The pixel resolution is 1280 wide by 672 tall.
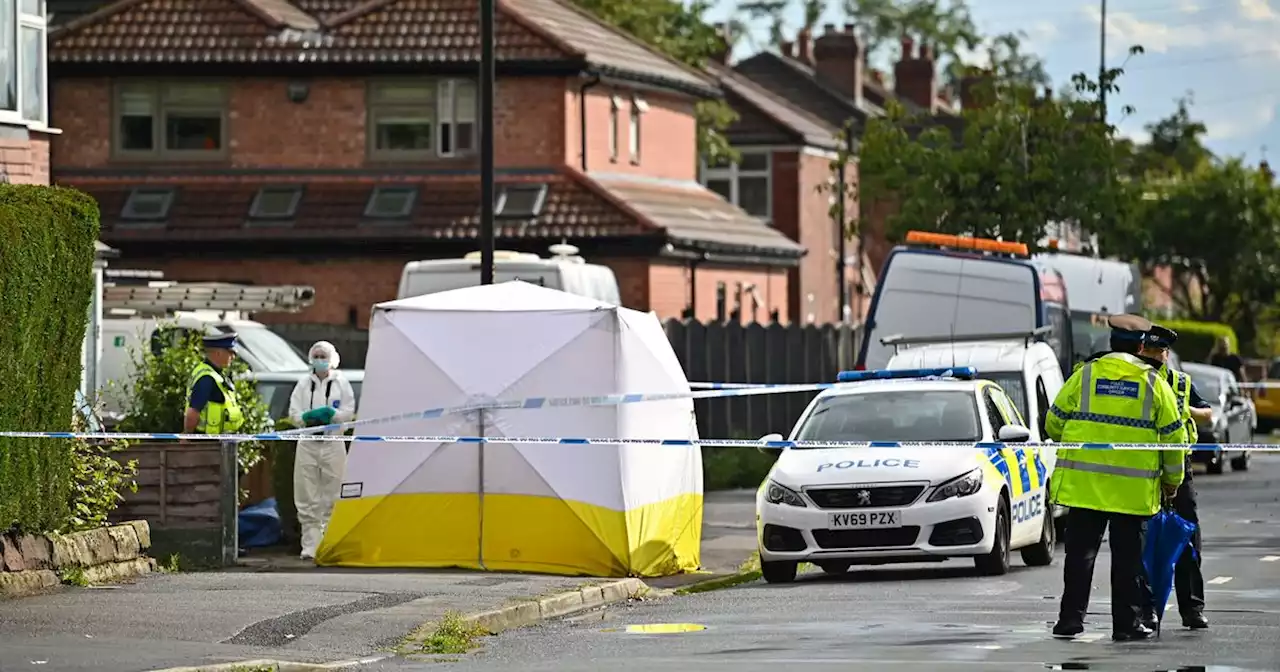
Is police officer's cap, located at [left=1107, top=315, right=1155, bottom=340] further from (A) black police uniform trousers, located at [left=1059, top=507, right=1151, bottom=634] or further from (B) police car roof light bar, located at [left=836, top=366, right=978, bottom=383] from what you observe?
(B) police car roof light bar, located at [left=836, top=366, right=978, bottom=383]

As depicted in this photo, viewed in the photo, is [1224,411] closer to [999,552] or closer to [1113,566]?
[999,552]

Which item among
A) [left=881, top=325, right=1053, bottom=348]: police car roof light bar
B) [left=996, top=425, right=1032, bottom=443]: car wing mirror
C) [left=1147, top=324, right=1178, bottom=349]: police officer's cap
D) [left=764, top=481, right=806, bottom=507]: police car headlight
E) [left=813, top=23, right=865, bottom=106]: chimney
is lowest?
[left=764, top=481, right=806, bottom=507]: police car headlight

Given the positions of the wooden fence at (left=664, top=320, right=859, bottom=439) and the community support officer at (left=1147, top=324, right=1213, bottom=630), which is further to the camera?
the wooden fence at (left=664, top=320, right=859, bottom=439)

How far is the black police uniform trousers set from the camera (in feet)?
45.2

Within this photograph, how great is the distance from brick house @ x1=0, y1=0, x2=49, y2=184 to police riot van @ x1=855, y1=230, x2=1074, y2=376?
31.7 feet

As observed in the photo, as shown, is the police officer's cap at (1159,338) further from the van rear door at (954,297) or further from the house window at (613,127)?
the house window at (613,127)

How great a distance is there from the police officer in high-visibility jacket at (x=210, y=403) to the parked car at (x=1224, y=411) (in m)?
19.8

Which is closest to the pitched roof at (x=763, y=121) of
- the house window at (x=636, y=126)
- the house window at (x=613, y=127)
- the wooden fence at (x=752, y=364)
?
the house window at (x=636, y=126)

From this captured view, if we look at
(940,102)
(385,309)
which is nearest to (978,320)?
(385,309)

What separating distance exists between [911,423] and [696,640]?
19.7ft

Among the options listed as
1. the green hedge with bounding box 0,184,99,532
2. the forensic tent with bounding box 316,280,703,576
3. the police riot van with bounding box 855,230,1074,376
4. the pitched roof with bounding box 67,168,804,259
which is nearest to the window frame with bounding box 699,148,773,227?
the pitched roof with bounding box 67,168,804,259

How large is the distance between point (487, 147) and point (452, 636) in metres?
10.9

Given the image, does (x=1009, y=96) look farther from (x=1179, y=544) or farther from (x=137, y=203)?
(x=1179, y=544)

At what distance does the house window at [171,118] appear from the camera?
154 ft
